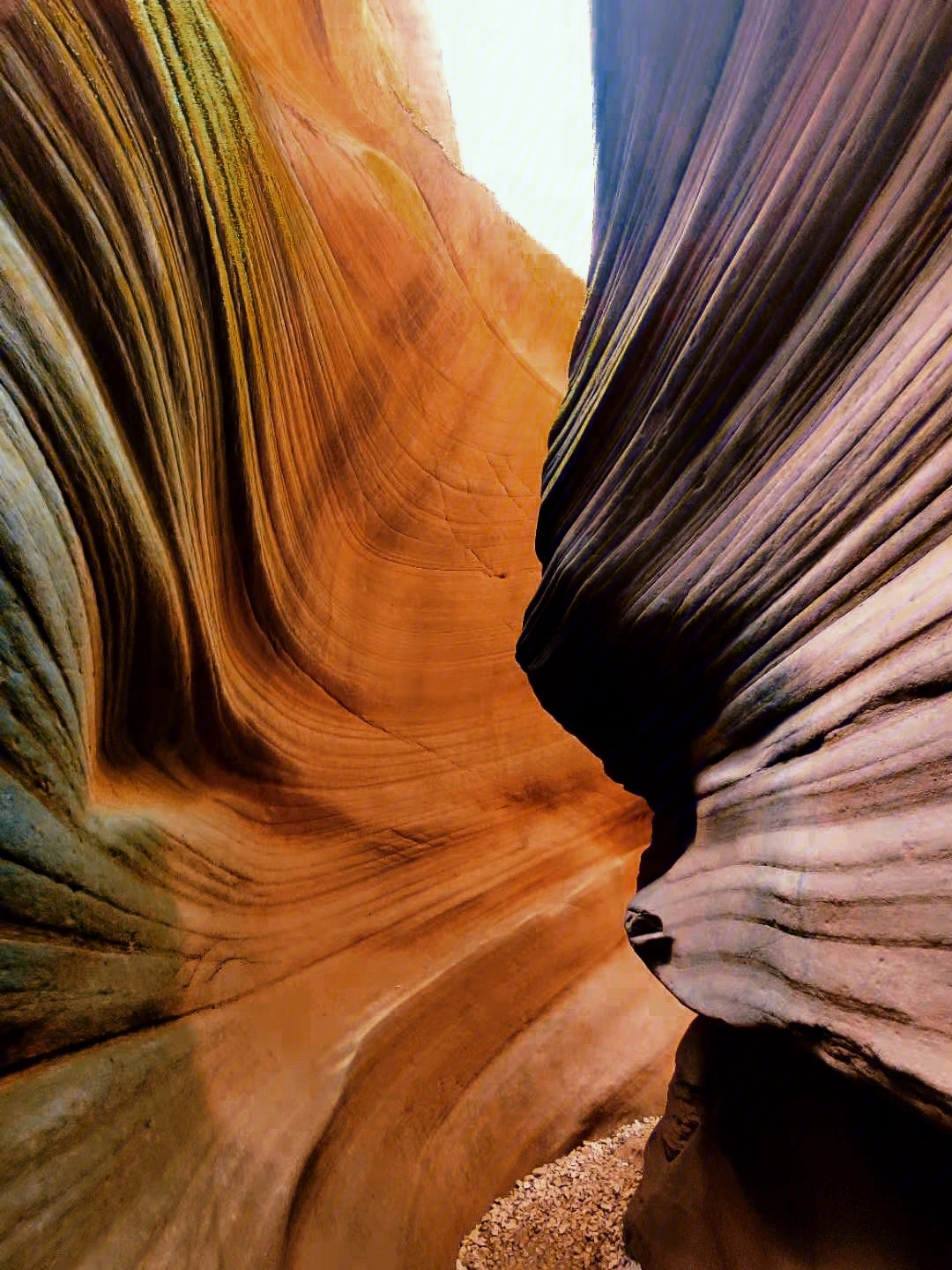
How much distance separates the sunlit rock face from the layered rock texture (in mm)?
704

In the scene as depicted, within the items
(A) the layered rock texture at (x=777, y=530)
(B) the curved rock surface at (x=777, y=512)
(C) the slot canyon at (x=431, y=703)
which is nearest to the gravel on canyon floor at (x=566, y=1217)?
(C) the slot canyon at (x=431, y=703)

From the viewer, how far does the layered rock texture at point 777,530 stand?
0.68m

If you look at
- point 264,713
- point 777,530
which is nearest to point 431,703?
point 264,713

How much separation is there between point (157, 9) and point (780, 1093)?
2.28 metres

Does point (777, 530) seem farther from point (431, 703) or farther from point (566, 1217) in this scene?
point (431, 703)

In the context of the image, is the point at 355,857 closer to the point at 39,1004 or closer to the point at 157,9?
the point at 39,1004

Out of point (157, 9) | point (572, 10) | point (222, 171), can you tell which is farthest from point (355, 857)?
point (572, 10)

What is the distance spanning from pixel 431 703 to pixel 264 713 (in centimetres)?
66

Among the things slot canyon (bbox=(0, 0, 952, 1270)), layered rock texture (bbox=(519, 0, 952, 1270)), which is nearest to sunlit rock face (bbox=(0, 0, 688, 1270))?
slot canyon (bbox=(0, 0, 952, 1270))

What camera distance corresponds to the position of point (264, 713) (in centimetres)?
189

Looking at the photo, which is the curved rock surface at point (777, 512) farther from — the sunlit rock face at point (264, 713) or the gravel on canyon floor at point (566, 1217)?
the sunlit rock face at point (264, 713)

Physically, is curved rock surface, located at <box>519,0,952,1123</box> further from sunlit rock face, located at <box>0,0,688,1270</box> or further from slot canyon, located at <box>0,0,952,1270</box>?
sunlit rock face, located at <box>0,0,688,1270</box>

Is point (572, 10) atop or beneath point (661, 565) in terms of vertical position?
atop

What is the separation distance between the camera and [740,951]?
0.85m
